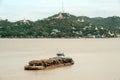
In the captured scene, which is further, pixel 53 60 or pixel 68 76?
pixel 53 60

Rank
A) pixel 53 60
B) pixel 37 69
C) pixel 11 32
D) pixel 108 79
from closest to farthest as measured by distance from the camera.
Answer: pixel 108 79 < pixel 37 69 < pixel 53 60 < pixel 11 32

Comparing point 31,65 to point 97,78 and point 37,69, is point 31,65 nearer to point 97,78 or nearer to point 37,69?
point 37,69

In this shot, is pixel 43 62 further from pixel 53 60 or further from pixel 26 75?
pixel 26 75

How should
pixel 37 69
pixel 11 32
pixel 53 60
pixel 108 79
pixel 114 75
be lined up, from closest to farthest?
1. pixel 108 79
2. pixel 114 75
3. pixel 37 69
4. pixel 53 60
5. pixel 11 32

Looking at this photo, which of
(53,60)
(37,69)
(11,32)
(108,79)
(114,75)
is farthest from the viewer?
(11,32)

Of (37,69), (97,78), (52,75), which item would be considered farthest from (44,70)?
(97,78)

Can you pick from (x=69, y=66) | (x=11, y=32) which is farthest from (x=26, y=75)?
(x=11, y=32)
